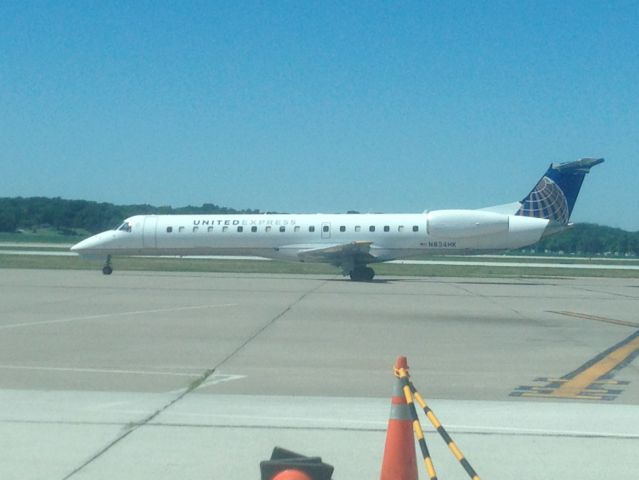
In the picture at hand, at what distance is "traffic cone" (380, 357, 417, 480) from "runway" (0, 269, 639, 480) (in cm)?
50

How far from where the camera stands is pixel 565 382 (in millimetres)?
10594

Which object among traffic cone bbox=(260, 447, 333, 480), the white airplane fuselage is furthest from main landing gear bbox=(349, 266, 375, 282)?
traffic cone bbox=(260, 447, 333, 480)

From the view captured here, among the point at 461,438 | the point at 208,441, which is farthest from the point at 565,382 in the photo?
the point at 208,441

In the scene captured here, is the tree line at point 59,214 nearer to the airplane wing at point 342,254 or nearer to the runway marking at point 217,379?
the airplane wing at point 342,254

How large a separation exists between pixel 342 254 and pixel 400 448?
29588 millimetres

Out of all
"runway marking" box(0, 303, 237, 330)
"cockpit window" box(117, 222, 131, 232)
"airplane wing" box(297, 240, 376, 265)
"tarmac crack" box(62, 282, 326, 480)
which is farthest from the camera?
"cockpit window" box(117, 222, 131, 232)

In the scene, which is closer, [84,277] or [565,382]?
[565,382]

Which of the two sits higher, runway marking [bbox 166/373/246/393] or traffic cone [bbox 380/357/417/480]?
traffic cone [bbox 380/357/417/480]

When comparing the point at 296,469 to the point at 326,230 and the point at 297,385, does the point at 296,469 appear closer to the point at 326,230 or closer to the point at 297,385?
the point at 297,385

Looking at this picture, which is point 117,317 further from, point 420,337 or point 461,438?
point 461,438

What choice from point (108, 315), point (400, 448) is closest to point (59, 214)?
point (108, 315)

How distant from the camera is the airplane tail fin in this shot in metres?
35.8

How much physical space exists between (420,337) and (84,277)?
22164 millimetres

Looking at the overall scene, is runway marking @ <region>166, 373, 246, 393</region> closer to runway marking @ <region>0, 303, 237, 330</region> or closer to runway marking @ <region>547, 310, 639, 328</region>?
runway marking @ <region>0, 303, 237, 330</region>
